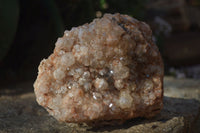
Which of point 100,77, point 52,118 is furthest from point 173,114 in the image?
point 52,118

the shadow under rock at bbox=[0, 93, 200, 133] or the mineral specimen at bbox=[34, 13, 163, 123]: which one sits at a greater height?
the mineral specimen at bbox=[34, 13, 163, 123]

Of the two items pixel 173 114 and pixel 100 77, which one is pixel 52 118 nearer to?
pixel 100 77

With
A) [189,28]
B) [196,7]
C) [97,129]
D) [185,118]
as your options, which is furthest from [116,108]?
[196,7]

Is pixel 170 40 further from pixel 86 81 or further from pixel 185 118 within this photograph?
pixel 86 81

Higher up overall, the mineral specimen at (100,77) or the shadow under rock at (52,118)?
the mineral specimen at (100,77)
